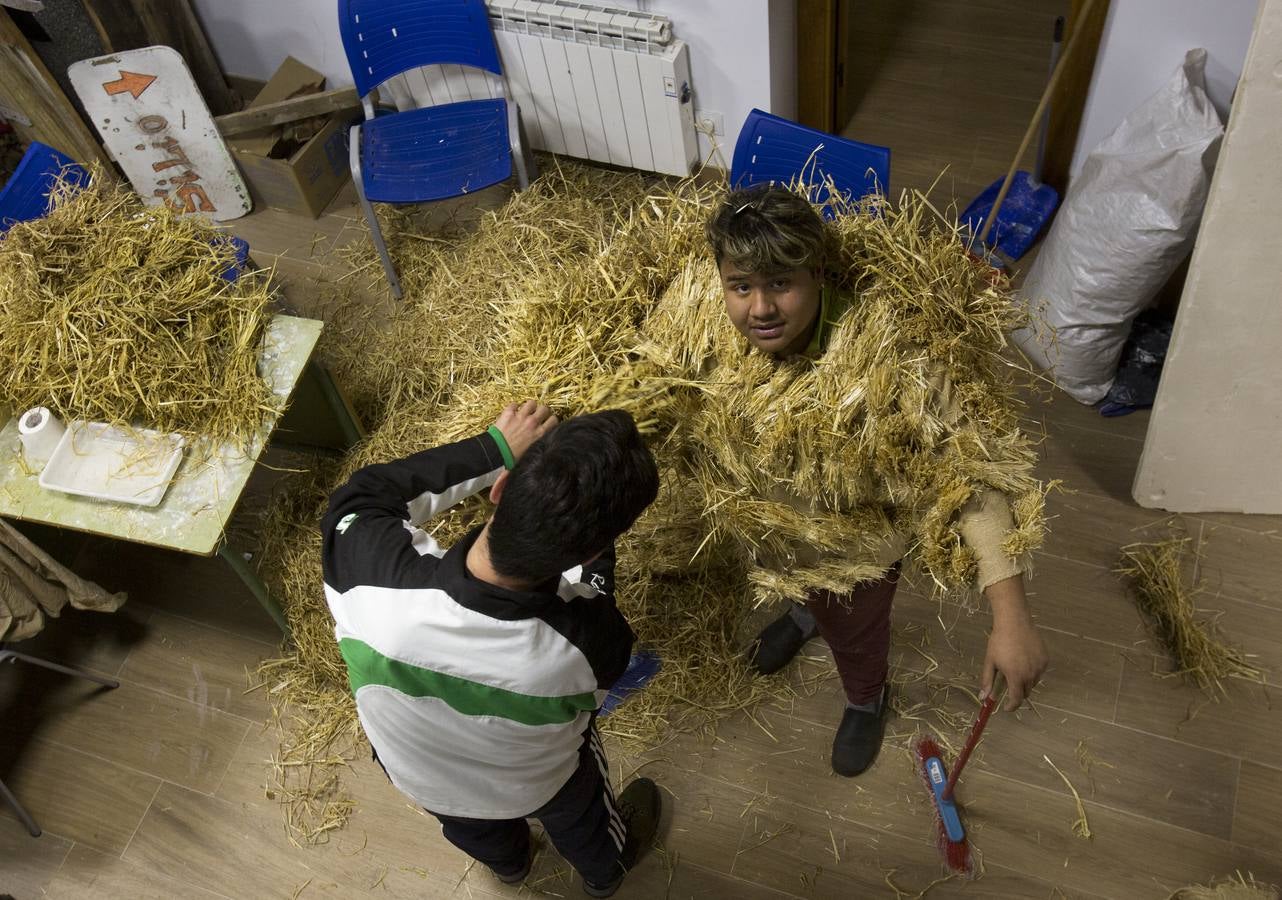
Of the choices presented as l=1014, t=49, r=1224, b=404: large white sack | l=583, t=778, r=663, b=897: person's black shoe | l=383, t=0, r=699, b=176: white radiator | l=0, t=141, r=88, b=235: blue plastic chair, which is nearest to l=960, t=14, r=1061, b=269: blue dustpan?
l=1014, t=49, r=1224, b=404: large white sack

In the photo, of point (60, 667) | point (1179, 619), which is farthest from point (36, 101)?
point (1179, 619)

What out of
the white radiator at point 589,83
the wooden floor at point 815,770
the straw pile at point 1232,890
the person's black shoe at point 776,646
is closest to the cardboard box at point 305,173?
the white radiator at point 589,83

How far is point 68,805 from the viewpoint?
3080 mm

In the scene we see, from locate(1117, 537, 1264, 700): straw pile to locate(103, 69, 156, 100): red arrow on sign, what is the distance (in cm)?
383

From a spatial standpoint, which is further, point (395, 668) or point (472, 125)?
point (472, 125)

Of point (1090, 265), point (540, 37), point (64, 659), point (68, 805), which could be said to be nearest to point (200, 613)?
point (64, 659)

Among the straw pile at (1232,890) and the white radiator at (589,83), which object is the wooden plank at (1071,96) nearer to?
the white radiator at (589,83)

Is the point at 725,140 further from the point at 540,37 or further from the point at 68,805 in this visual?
the point at 68,805

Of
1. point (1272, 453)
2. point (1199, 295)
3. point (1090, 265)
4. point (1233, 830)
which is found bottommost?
point (1233, 830)

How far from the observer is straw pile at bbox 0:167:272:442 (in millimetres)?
2783

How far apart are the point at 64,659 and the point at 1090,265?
3.48m

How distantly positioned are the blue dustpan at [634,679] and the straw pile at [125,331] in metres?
1.24

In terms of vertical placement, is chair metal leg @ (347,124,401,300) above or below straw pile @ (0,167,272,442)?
below

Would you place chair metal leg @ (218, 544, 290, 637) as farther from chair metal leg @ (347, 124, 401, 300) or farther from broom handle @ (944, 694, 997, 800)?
broom handle @ (944, 694, 997, 800)
